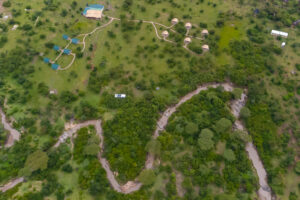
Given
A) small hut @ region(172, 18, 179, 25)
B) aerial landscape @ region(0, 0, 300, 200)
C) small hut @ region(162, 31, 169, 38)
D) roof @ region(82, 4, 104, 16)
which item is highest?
roof @ region(82, 4, 104, 16)

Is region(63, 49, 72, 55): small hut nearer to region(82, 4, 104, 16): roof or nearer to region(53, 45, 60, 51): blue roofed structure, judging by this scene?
region(53, 45, 60, 51): blue roofed structure

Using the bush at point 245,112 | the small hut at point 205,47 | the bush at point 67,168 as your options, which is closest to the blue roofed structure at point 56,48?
the bush at point 67,168

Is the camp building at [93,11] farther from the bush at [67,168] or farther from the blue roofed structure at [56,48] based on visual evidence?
the bush at [67,168]

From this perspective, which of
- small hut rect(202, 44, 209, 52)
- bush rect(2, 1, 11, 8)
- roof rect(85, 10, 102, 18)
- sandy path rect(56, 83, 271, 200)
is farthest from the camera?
bush rect(2, 1, 11, 8)

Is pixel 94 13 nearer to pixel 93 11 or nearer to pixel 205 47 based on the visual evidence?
pixel 93 11

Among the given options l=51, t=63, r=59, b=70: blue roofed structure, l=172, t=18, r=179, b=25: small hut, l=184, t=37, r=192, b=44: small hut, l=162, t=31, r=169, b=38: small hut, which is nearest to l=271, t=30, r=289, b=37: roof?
l=184, t=37, r=192, b=44: small hut

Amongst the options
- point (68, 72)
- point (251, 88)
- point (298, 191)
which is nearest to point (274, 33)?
point (251, 88)
